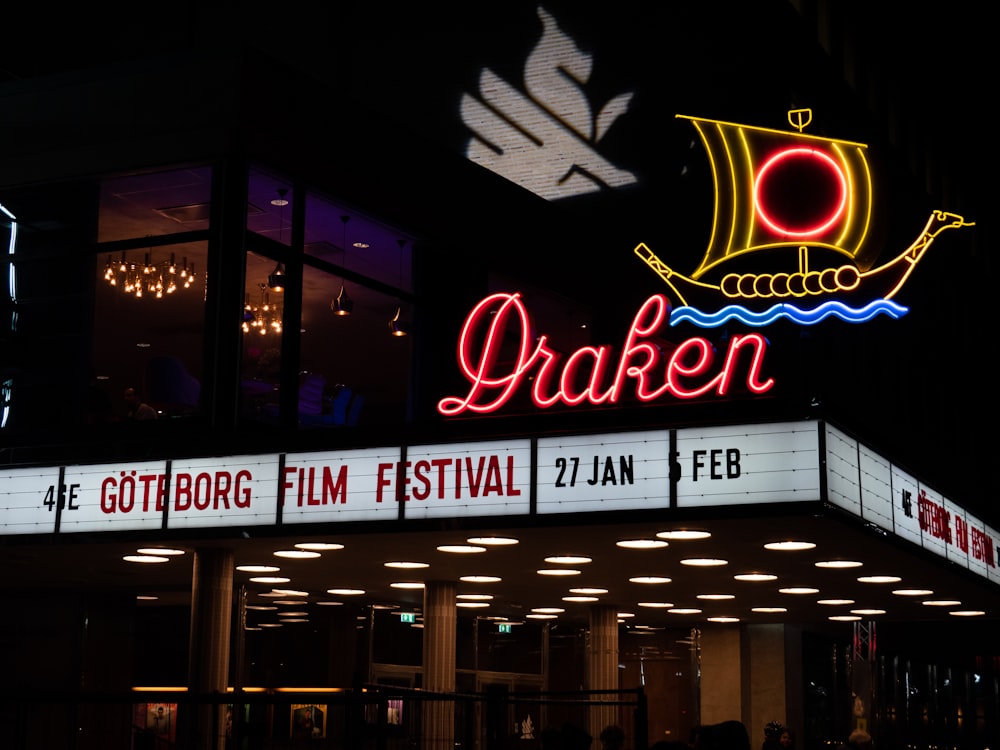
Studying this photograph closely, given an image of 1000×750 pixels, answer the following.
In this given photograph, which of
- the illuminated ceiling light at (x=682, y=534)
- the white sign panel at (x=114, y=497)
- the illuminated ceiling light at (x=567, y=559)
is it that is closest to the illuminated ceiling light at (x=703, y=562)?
the illuminated ceiling light at (x=567, y=559)

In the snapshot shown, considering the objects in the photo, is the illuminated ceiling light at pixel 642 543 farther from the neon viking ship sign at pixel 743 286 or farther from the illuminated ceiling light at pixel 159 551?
the illuminated ceiling light at pixel 159 551

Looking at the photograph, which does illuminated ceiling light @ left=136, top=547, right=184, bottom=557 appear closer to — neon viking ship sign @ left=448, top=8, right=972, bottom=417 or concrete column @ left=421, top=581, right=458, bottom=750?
concrete column @ left=421, top=581, right=458, bottom=750

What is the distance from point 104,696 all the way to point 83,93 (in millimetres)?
14258

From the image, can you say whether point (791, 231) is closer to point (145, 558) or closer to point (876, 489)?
point (876, 489)

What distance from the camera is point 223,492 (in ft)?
53.9

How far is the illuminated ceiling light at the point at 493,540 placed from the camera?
635 inches

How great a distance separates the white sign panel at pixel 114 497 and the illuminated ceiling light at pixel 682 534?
20.3 ft

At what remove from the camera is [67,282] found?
19703 millimetres

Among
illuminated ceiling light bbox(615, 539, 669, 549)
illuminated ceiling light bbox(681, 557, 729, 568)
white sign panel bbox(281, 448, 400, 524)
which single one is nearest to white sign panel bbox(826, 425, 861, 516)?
illuminated ceiling light bbox(615, 539, 669, 549)

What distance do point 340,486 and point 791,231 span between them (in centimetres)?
734

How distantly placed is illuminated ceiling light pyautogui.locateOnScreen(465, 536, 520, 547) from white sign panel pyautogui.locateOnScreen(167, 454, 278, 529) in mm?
2427

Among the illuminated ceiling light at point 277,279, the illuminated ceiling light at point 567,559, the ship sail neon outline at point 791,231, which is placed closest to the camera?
the ship sail neon outline at point 791,231

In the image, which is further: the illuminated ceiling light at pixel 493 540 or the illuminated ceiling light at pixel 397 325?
the illuminated ceiling light at pixel 397 325

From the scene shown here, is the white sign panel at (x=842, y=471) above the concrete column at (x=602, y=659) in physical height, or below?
above
